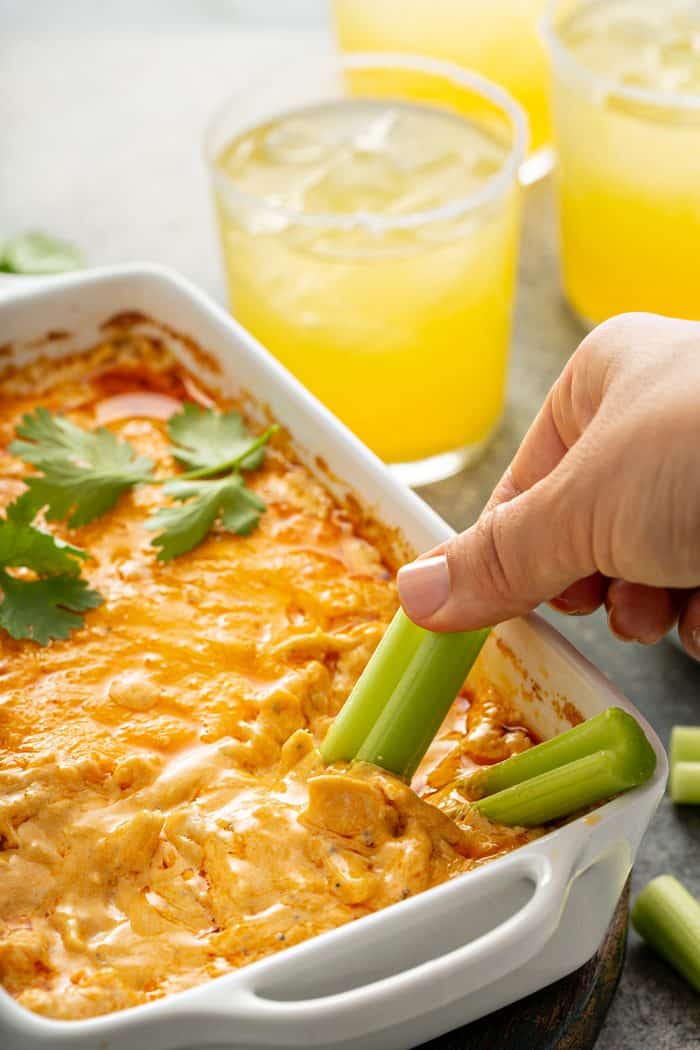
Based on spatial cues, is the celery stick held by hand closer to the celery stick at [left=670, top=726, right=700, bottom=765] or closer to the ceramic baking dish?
the ceramic baking dish

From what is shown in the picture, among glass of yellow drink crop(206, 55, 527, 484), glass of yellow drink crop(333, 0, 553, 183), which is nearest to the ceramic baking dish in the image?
glass of yellow drink crop(206, 55, 527, 484)

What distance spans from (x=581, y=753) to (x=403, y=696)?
0.21m

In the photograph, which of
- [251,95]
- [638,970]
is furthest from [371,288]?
[638,970]

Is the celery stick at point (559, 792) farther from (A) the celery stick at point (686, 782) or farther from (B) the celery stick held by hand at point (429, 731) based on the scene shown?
(A) the celery stick at point (686, 782)

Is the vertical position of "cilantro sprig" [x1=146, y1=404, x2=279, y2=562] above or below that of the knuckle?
below

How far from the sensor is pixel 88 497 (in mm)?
1937

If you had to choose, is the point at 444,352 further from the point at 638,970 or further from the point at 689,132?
the point at 638,970

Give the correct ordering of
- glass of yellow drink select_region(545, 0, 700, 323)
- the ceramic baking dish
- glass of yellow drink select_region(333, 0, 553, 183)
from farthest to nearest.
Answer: glass of yellow drink select_region(333, 0, 553, 183), glass of yellow drink select_region(545, 0, 700, 323), the ceramic baking dish

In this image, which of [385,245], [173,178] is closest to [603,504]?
[385,245]

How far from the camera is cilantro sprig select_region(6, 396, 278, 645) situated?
177 cm

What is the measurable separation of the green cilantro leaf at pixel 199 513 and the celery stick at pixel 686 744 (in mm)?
644

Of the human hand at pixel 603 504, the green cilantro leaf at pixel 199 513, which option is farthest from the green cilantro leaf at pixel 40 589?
the human hand at pixel 603 504

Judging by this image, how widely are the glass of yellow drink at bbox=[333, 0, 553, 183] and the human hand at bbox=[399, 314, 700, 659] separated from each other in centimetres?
165

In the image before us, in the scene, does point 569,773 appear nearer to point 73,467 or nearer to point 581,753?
point 581,753
